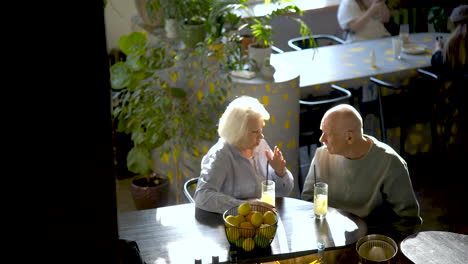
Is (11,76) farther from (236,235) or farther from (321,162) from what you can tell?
(321,162)

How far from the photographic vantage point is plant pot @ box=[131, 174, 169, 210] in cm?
539

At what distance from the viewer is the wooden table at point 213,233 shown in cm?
302

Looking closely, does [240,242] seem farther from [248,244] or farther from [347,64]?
[347,64]

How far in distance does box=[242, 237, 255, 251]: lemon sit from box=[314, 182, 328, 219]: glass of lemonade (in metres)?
0.51

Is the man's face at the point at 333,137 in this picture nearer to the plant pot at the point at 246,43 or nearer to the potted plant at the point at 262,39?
the potted plant at the point at 262,39

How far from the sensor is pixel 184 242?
3.14 m

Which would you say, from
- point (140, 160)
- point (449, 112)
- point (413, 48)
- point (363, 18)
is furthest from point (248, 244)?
point (363, 18)

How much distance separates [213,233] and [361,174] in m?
0.90

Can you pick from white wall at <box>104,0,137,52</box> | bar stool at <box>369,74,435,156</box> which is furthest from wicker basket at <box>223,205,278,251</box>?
white wall at <box>104,0,137,52</box>

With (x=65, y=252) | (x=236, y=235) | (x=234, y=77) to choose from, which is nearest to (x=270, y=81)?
(x=234, y=77)

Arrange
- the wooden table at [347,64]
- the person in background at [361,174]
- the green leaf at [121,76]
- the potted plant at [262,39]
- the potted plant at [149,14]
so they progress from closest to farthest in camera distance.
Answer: the person in background at [361,174] → the potted plant at [262,39] → the green leaf at [121,76] → the potted plant at [149,14] → the wooden table at [347,64]

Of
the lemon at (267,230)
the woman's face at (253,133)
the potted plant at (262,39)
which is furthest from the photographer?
the potted plant at (262,39)

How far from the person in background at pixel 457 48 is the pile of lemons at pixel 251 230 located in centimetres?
333

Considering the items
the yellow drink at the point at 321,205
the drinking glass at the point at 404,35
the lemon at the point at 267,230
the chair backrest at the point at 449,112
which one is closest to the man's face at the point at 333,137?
the yellow drink at the point at 321,205
